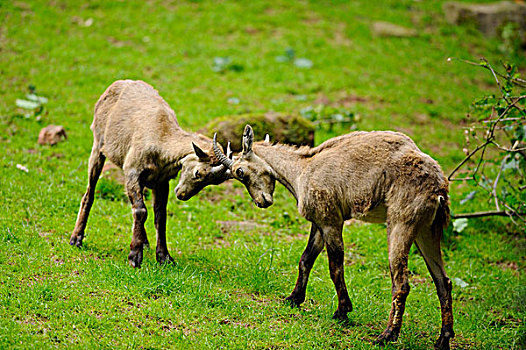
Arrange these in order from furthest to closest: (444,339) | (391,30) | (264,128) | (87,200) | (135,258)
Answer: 1. (391,30)
2. (264,128)
3. (87,200)
4. (135,258)
5. (444,339)

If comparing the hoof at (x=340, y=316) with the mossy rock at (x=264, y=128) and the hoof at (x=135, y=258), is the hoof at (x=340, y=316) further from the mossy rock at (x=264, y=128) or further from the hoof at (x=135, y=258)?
the mossy rock at (x=264, y=128)

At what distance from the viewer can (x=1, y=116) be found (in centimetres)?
1217

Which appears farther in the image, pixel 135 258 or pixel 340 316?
pixel 135 258

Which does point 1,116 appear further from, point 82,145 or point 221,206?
point 221,206

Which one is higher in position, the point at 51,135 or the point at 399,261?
the point at 399,261

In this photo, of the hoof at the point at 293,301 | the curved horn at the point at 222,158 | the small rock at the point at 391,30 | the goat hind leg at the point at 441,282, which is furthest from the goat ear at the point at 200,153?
the small rock at the point at 391,30

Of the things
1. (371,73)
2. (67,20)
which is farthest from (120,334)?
(67,20)

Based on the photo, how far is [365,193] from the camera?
674 centimetres

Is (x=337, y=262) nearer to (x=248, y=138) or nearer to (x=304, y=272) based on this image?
(x=304, y=272)

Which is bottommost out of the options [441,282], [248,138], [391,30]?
[441,282]

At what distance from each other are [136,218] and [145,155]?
2.91 feet

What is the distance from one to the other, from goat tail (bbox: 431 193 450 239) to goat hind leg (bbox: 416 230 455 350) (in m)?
0.06

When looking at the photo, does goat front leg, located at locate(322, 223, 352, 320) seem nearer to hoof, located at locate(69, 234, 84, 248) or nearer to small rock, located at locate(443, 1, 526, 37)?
hoof, located at locate(69, 234, 84, 248)

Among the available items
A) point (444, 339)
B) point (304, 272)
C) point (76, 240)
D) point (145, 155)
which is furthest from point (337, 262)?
point (76, 240)
